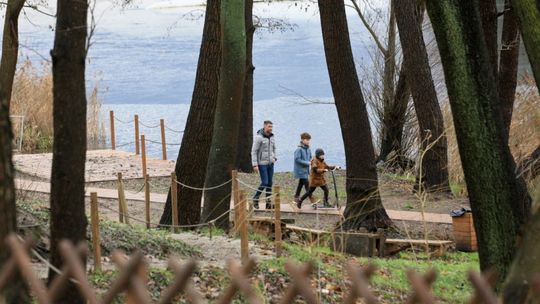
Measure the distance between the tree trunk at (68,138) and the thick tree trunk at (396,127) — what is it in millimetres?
21194

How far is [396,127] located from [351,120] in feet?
34.6

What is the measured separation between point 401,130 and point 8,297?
24.1 metres

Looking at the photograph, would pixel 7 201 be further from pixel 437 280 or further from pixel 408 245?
pixel 408 245

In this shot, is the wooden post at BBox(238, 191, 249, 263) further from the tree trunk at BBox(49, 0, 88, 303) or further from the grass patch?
the tree trunk at BBox(49, 0, 88, 303)

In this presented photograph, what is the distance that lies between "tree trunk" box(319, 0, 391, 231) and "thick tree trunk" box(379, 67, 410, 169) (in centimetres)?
965

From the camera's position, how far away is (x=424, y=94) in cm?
2248

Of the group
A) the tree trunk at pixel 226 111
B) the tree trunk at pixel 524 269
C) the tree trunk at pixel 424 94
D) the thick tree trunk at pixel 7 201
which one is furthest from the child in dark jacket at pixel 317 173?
the tree trunk at pixel 524 269

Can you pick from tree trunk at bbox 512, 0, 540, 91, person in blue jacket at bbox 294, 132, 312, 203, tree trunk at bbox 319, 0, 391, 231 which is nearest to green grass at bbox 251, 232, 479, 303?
tree trunk at bbox 512, 0, 540, 91

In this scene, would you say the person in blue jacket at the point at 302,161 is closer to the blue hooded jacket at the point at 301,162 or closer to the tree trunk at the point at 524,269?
the blue hooded jacket at the point at 301,162

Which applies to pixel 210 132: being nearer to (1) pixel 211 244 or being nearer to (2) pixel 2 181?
(1) pixel 211 244

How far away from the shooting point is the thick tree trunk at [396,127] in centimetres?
2777

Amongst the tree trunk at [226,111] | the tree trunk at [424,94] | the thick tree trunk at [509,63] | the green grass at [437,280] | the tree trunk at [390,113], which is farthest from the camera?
the tree trunk at [390,113]

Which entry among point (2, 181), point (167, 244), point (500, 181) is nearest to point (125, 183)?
point (167, 244)

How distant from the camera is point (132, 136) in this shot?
35.7 metres
